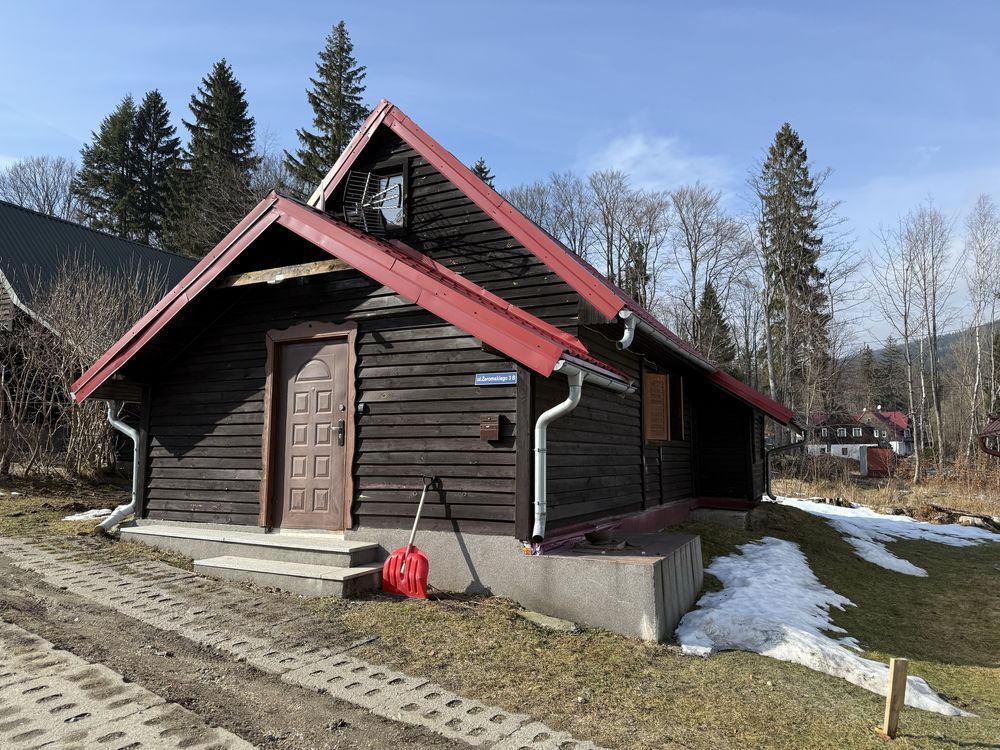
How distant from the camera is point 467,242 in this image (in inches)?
334

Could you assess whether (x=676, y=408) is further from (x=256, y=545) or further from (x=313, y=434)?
(x=256, y=545)

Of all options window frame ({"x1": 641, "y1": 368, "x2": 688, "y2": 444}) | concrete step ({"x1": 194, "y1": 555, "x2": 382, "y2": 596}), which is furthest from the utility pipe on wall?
window frame ({"x1": 641, "y1": 368, "x2": 688, "y2": 444})

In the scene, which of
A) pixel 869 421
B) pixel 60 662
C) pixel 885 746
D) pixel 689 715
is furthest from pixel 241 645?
pixel 869 421

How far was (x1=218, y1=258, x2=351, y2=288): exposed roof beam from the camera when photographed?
7374 mm

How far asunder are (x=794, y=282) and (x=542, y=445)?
28450mm

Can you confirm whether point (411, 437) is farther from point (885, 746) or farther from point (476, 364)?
point (885, 746)

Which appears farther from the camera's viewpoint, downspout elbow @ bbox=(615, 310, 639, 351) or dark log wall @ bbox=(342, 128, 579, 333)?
dark log wall @ bbox=(342, 128, 579, 333)

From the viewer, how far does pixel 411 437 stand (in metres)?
7.18

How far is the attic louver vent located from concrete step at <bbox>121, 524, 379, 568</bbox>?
4233 millimetres

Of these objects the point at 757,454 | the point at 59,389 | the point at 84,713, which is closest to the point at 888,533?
the point at 757,454

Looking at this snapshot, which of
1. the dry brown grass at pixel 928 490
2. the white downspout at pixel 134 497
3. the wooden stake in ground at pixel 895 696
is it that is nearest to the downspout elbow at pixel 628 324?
the wooden stake in ground at pixel 895 696

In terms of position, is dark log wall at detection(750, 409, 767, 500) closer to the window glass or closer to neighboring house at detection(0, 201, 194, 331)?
the window glass

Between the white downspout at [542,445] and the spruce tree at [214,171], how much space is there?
2649 cm

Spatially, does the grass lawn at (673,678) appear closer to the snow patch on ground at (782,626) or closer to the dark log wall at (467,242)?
the snow patch on ground at (782,626)
